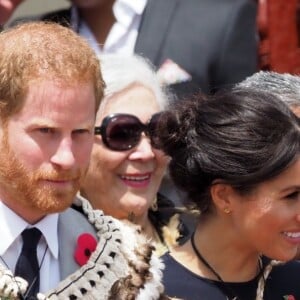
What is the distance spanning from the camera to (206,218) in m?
3.19

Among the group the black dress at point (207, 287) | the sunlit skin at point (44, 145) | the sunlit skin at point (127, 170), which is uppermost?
the sunlit skin at point (44, 145)

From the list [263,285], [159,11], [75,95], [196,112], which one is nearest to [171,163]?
[196,112]

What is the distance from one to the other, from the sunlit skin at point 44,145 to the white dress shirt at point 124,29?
5.76 feet

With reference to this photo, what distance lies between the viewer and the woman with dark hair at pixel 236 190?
9.98ft

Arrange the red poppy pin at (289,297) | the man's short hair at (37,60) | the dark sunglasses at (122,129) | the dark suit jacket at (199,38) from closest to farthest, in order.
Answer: the man's short hair at (37,60)
the red poppy pin at (289,297)
the dark sunglasses at (122,129)
the dark suit jacket at (199,38)

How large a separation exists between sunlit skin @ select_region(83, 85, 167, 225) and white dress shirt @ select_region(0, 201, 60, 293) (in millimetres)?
1067

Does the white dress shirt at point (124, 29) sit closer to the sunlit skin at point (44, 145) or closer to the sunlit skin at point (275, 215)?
the sunlit skin at point (275, 215)

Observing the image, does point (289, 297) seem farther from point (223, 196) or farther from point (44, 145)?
point (44, 145)

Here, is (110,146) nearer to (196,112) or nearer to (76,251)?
(196,112)

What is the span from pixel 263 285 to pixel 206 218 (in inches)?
9.0

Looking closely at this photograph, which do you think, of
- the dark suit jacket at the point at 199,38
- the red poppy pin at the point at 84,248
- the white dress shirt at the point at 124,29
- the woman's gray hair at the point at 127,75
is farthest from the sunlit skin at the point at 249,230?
the white dress shirt at the point at 124,29

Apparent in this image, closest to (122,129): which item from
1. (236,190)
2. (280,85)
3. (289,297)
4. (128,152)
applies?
(128,152)

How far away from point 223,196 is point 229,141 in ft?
0.51

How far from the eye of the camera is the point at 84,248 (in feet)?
9.22
